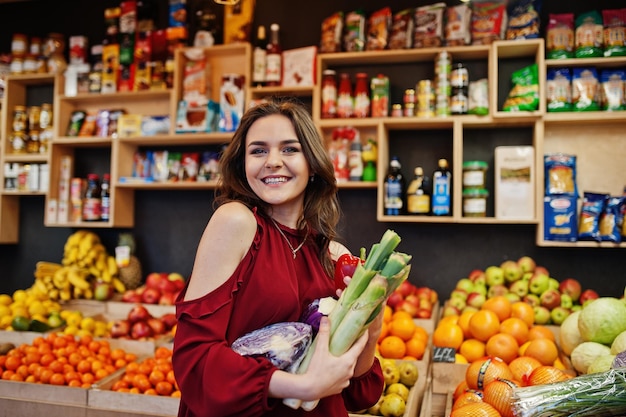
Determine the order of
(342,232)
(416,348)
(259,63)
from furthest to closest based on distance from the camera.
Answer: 1. (342,232)
2. (259,63)
3. (416,348)

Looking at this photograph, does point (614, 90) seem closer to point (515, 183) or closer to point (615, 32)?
point (615, 32)

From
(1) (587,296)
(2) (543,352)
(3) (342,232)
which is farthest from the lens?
(3) (342,232)

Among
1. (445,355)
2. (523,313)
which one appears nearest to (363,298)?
(445,355)

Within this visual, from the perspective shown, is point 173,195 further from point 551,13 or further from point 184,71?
point 551,13

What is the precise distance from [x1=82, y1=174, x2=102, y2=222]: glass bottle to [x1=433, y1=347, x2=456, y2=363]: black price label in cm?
263

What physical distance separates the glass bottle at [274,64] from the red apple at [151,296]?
1.57 meters

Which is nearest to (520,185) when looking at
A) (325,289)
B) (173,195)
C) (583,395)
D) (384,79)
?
(384,79)

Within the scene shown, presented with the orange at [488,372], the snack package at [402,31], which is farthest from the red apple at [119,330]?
the snack package at [402,31]

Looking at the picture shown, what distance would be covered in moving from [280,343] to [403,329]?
5.08ft

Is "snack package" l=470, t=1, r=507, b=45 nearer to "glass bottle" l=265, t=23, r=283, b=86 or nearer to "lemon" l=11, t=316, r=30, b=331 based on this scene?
"glass bottle" l=265, t=23, r=283, b=86

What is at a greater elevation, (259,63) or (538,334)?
→ (259,63)

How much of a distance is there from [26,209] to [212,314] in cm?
383

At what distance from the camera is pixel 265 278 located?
1.28 m

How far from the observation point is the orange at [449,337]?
8.21ft
